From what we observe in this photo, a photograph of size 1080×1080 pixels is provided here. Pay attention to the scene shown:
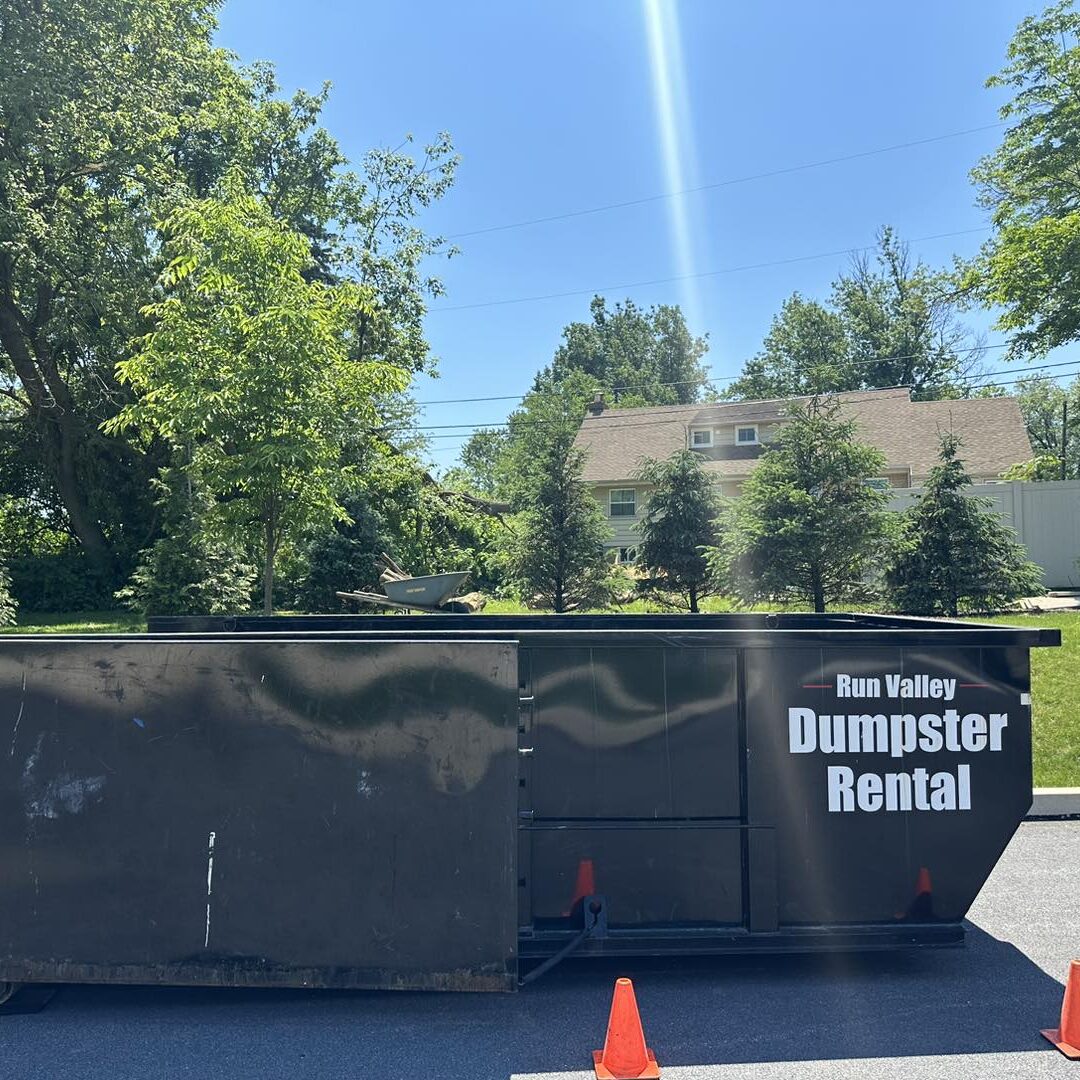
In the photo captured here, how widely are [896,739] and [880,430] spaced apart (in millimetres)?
36180

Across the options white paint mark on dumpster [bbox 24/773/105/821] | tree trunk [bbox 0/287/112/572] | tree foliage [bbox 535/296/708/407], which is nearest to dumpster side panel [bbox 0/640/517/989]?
white paint mark on dumpster [bbox 24/773/105/821]

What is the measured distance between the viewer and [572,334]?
88500 mm

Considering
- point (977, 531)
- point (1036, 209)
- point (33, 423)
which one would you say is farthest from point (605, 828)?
point (33, 423)

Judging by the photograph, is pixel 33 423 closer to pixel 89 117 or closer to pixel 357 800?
pixel 89 117

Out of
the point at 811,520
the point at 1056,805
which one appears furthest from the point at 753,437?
the point at 1056,805

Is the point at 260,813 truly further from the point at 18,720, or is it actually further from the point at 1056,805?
the point at 1056,805

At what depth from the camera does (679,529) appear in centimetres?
2103

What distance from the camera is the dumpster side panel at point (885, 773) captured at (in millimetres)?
4133

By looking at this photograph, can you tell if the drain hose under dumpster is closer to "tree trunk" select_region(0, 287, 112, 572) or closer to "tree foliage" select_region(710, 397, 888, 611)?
"tree foliage" select_region(710, 397, 888, 611)

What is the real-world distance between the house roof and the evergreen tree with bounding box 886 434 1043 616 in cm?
1645

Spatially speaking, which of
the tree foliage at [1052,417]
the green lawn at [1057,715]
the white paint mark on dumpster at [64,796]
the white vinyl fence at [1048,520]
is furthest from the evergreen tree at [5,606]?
the tree foliage at [1052,417]

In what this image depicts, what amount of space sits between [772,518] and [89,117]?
1641cm

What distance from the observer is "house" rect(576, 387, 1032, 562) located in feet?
118

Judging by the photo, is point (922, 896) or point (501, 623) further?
point (501, 623)
